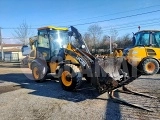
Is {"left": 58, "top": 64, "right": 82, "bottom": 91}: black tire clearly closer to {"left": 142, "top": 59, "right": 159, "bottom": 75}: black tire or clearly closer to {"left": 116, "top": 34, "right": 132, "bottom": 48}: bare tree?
{"left": 142, "top": 59, "right": 159, "bottom": 75}: black tire

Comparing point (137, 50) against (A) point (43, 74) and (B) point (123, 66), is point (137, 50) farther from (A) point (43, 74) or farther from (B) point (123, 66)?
(A) point (43, 74)

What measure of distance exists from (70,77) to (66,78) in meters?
0.30

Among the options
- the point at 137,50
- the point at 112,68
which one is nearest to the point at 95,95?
the point at 112,68

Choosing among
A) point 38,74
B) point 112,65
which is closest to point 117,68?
point 112,65

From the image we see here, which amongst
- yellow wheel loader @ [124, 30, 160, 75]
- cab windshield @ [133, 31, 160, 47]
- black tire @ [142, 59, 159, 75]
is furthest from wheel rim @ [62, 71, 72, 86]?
cab windshield @ [133, 31, 160, 47]

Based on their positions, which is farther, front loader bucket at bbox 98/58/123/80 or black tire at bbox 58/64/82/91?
black tire at bbox 58/64/82/91

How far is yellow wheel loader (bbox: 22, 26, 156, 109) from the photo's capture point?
23.7ft

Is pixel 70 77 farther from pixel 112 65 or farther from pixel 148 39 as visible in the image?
pixel 148 39

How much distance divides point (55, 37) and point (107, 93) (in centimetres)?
414

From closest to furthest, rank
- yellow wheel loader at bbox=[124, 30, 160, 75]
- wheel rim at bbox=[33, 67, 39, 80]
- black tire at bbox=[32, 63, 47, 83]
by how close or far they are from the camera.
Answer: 1. black tire at bbox=[32, 63, 47, 83]
2. wheel rim at bbox=[33, 67, 39, 80]
3. yellow wheel loader at bbox=[124, 30, 160, 75]

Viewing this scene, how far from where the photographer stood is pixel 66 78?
844cm

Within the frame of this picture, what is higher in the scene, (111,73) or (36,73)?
(111,73)

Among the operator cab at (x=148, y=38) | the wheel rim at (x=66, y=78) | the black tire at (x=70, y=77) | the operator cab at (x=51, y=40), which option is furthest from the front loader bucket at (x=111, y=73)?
the operator cab at (x=148, y=38)

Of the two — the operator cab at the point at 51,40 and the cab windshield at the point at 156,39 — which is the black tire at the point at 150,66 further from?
the operator cab at the point at 51,40
